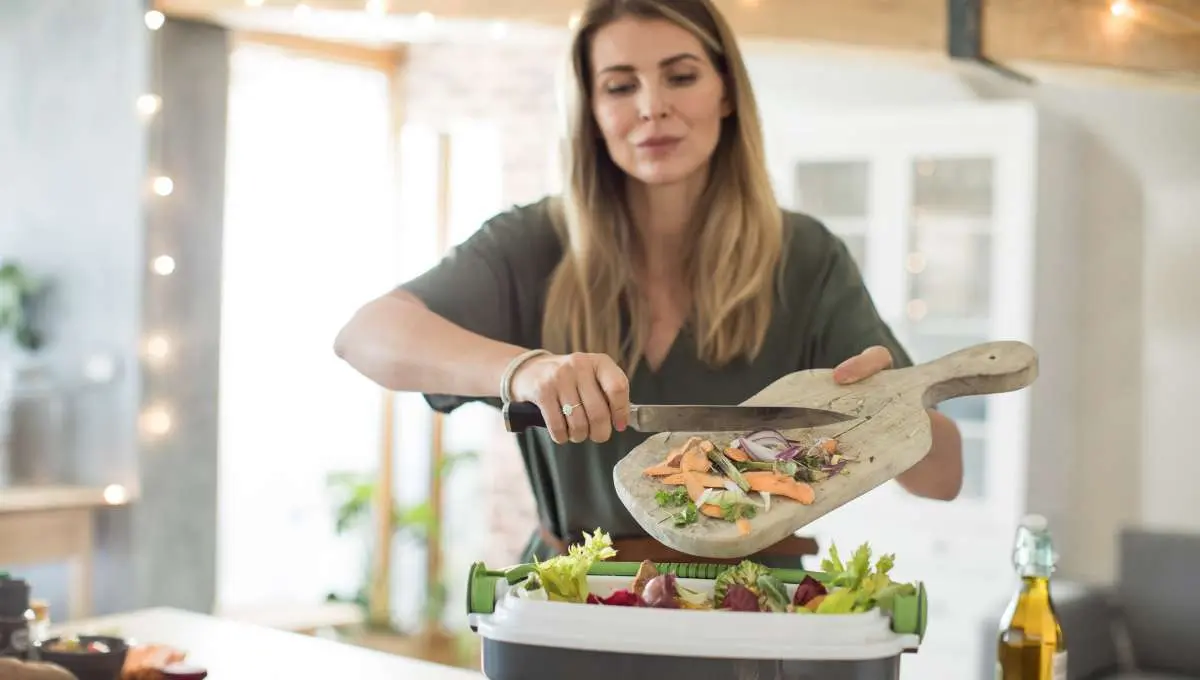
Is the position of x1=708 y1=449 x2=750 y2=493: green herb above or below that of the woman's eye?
below

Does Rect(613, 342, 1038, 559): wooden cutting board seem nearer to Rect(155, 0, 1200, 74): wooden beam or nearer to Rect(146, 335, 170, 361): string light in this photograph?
Rect(155, 0, 1200, 74): wooden beam

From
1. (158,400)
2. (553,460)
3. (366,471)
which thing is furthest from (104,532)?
(553,460)

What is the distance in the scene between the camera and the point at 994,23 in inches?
143

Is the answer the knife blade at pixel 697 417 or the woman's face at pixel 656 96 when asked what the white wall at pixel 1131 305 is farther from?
the knife blade at pixel 697 417

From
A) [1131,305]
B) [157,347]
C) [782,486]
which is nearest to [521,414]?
[782,486]

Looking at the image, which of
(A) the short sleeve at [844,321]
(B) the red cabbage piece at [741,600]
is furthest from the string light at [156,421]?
(B) the red cabbage piece at [741,600]

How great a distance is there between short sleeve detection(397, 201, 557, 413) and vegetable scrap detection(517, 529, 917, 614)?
0.68 metres

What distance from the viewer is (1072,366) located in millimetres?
5102

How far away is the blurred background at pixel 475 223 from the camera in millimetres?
4273

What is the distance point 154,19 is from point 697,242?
2949mm

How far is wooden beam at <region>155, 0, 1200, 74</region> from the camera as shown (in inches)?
138

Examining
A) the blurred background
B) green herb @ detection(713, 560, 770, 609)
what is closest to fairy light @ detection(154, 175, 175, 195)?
the blurred background

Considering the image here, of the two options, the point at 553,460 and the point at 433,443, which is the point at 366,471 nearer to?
the point at 433,443

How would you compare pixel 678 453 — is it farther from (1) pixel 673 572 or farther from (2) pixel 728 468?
(1) pixel 673 572
